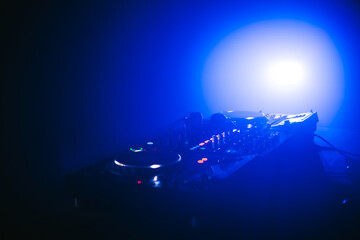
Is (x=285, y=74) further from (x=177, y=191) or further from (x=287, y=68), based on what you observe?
(x=177, y=191)

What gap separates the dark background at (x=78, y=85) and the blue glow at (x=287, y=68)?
162 centimetres

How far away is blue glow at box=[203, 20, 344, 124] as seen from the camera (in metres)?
4.02

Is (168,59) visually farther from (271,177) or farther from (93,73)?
(271,177)

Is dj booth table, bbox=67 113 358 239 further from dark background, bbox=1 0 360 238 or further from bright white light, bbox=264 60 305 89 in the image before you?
bright white light, bbox=264 60 305 89

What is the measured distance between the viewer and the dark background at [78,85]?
3.59 ft

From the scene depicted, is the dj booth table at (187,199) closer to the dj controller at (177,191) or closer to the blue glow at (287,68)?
the dj controller at (177,191)

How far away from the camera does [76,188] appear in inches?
38.5

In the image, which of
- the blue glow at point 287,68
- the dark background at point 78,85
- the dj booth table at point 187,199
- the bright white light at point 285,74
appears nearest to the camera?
the dj booth table at point 187,199

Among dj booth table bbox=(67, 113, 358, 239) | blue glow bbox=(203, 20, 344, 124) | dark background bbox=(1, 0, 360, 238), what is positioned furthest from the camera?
blue glow bbox=(203, 20, 344, 124)

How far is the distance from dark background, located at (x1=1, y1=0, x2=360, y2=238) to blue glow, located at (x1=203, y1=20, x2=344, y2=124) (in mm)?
1616

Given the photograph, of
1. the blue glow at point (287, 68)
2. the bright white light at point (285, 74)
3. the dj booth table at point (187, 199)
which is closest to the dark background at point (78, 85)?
the dj booth table at point (187, 199)

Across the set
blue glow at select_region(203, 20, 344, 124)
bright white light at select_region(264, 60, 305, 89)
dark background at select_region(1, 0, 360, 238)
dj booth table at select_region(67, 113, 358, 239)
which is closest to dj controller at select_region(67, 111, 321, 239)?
dj booth table at select_region(67, 113, 358, 239)

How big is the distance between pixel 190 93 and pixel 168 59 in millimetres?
472

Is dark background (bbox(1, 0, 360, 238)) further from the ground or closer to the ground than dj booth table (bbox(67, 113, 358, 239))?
further from the ground
